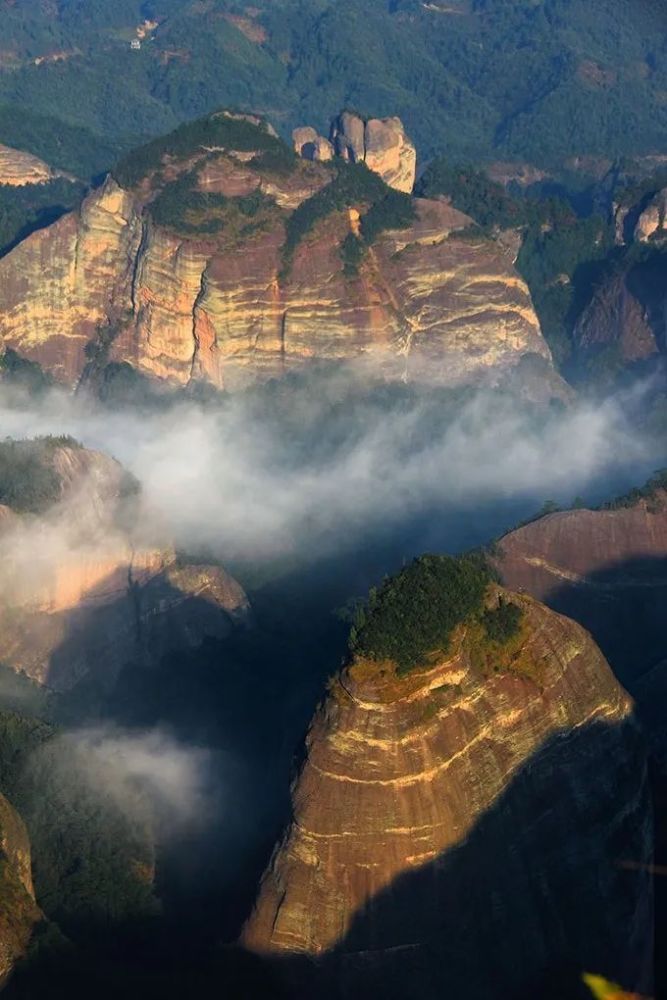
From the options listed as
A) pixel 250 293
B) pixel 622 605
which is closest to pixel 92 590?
pixel 622 605

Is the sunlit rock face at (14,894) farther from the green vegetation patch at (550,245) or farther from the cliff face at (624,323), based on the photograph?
the green vegetation patch at (550,245)

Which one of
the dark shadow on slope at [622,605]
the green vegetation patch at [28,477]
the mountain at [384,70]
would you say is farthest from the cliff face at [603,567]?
the mountain at [384,70]

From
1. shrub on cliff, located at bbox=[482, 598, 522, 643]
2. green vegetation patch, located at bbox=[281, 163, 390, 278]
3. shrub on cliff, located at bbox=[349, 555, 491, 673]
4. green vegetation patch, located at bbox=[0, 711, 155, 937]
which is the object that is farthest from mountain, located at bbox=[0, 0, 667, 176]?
shrub on cliff, located at bbox=[482, 598, 522, 643]

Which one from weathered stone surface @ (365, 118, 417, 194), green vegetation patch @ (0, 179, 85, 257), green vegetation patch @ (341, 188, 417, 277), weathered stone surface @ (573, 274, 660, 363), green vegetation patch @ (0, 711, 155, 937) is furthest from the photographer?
weathered stone surface @ (365, 118, 417, 194)

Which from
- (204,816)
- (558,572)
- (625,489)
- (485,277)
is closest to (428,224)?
(485,277)

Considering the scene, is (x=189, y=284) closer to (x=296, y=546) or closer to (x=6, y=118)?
(x=296, y=546)

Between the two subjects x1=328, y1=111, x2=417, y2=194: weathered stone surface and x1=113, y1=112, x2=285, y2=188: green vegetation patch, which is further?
x1=328, y1=111, x2=417, y2=194: weathered stone surface

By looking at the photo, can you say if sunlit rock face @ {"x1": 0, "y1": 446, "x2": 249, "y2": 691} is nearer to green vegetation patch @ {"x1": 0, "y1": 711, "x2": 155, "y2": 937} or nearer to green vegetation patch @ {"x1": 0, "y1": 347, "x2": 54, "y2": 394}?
green vegetation patch @ {"x1": 0, "y1": 711, "x2": 155, "y2": 937}
